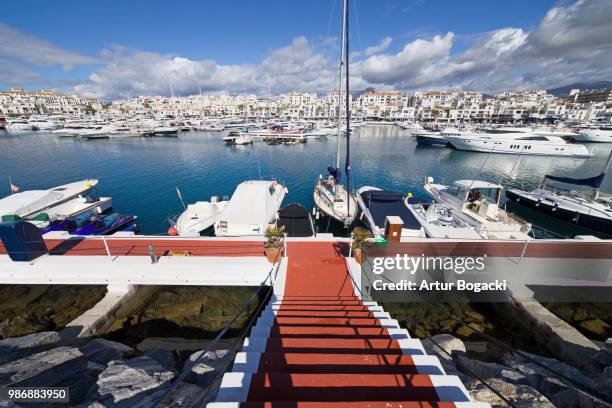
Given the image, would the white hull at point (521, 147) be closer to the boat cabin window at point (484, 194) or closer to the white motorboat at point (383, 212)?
the boat cabin window at point (484, 194)

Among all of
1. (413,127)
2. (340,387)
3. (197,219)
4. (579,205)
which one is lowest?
(579,205)

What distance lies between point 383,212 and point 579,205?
14.9m

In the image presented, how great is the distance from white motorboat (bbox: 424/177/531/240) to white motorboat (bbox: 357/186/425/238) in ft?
10.6

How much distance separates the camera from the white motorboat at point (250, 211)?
1296 cm

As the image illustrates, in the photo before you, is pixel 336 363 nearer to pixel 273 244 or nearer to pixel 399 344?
pixel 399 344

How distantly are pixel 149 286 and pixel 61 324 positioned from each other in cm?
267

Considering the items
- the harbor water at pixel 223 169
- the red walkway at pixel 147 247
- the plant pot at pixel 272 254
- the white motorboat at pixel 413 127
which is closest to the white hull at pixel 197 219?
the red walkway at pixel 147 247

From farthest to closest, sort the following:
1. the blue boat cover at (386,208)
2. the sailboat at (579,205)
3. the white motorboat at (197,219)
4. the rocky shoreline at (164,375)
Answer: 1. the sailboat at (579,205)
2. the white motorboat at (197,219)
3. the blue boat cover at (386,208)
4. the rocky shoreline at (164,375)

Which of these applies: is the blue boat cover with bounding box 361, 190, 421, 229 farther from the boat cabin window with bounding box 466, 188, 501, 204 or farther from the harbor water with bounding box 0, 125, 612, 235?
the boat cabin window with bounding box 466, 188, 501, 204

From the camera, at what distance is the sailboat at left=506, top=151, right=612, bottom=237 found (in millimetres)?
15992

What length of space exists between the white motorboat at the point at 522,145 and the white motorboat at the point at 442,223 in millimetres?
37485

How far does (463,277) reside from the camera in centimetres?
955

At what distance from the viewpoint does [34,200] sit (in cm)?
1591

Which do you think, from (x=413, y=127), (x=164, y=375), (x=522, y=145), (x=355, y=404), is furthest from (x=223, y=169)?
(x=413, y=127)
